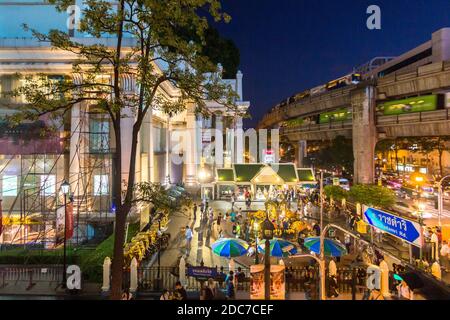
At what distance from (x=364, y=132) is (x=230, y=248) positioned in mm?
29911

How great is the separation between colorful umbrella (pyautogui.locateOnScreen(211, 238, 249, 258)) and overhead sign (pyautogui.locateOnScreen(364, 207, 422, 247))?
6604mm

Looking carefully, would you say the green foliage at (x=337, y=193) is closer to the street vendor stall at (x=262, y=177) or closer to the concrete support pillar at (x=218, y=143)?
the street vendor stall at (x=262, y=177)

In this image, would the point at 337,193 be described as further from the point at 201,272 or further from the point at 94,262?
the point at 94,262

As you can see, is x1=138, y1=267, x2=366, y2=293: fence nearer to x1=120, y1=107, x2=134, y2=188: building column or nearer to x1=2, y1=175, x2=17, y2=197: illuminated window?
x1=120, y1=107, x2=134, y2=188: building column

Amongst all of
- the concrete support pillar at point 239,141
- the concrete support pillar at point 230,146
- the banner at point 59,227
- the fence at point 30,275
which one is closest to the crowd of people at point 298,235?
the fence at point 30,275

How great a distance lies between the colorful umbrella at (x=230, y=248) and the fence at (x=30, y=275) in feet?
22.5

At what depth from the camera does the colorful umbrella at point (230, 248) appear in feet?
43.6

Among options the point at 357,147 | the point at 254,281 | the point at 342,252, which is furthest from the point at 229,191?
the point at 254,281

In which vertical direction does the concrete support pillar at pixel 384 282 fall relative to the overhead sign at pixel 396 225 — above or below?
below

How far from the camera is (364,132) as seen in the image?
37.4m

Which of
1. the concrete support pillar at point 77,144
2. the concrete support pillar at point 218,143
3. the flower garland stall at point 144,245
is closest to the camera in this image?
the flower garland stall at point 144,245

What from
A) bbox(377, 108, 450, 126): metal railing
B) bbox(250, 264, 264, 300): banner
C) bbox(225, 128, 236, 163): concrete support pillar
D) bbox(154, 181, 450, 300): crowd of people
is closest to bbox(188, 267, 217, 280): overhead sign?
bbox(154, 181, 450, 300): crowd of people

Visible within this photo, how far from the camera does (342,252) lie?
526 inches
